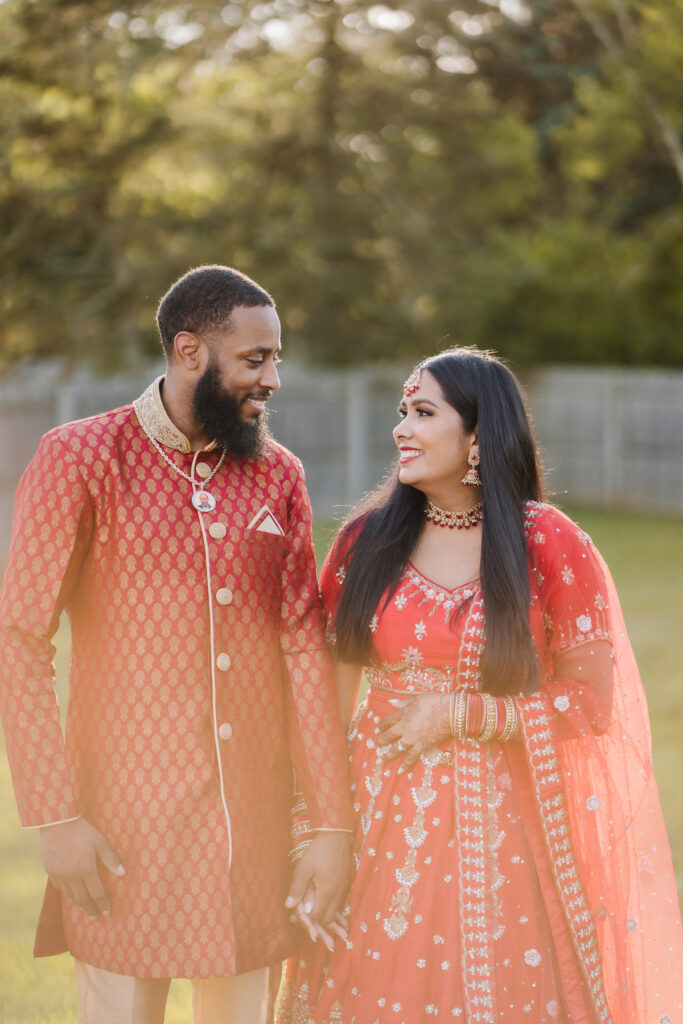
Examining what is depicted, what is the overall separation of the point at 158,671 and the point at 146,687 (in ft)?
0.15

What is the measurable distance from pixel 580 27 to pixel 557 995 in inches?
519

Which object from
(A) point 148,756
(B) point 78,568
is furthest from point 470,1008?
(B) point 78,568

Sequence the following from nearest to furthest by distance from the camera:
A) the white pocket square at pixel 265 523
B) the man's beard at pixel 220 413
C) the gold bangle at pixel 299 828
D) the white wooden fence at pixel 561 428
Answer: the man's beard at pixel 220 413
the white pocket square at pixel 265 523
the gold bangle at pixel 299 828
the white wooden fence at pixel 561 428

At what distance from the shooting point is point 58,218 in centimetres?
1455

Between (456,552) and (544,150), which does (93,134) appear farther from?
(456,552)

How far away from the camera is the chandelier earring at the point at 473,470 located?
119 inches

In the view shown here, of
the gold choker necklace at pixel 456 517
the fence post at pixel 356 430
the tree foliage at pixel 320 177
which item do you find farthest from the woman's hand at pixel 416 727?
the fence post at pixel 356 430

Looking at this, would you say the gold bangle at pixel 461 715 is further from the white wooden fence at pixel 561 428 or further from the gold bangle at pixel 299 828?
the white wooden fence at pixel 561 428

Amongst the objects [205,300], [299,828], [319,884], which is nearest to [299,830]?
[299,828]

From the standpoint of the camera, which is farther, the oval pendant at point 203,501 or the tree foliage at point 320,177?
the tree foliage at point 320,177

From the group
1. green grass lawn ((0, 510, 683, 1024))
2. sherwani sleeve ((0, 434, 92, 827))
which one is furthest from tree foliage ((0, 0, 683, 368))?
sherwani sleeve ((0, 434, 92, 827))

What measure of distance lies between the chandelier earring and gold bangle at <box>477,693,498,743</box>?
21.7 inches

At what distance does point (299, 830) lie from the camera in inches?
114

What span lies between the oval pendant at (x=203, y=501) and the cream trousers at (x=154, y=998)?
105 cm
